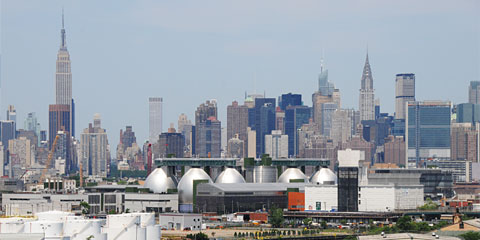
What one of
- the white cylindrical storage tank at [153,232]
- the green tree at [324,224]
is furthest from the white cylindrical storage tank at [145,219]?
the green tree at [324,224]

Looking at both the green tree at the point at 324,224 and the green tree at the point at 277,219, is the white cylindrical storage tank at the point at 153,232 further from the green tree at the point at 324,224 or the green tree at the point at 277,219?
the green tree at the point at 277,219

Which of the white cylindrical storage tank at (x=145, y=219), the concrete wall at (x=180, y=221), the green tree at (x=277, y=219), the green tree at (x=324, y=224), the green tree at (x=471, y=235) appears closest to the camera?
the green tree at (x=471, y=235)

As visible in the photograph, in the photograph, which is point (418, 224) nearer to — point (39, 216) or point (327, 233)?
point (327, 233)

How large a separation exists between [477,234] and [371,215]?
58.8m

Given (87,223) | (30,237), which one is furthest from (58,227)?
(30,237)

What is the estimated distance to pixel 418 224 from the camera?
545ft

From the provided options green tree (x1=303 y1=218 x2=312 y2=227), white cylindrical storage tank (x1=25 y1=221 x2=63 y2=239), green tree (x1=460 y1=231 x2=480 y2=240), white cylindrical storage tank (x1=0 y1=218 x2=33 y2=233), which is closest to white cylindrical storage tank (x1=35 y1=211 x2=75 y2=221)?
white cylindrical storage tank (x1=0 y1=218 x2=33 y2=233)

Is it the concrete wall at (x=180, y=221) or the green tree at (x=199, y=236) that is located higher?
the concrete wall at (x=180, y=221)

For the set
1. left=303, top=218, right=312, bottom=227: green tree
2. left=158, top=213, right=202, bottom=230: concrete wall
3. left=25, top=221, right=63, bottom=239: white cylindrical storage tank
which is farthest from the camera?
left=303, top=218, right=312, bottom=227: green tree

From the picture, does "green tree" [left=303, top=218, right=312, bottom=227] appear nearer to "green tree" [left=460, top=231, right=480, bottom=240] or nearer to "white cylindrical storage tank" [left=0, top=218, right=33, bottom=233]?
"green tree" [left=460, top=231, right=480, bottom=240]

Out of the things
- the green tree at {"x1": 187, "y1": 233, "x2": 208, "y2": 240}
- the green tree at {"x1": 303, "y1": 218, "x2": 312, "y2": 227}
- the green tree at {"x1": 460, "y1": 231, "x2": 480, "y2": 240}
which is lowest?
the green tree at {"x1": 187, "y1": 233, "x2": 208, "y2": 240}

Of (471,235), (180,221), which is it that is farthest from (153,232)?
(180,221)

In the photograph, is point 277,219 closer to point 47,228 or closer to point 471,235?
point 471,235

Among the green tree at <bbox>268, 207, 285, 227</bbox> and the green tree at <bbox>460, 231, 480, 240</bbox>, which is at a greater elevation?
the green tree at <bbox>460, 231, 480, 240</bbox>
